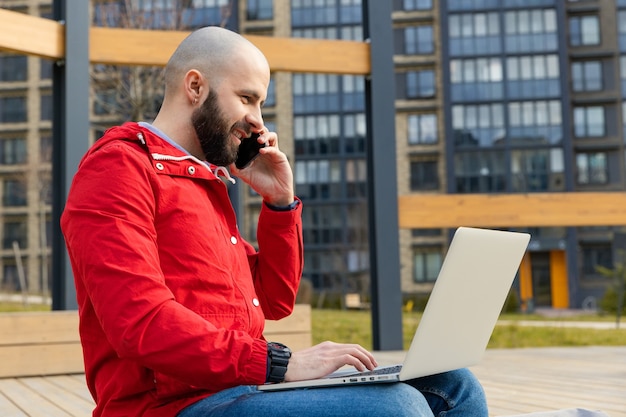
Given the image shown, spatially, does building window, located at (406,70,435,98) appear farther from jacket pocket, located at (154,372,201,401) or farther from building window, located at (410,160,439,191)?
jacket pocket, located at (154,372,201,401)

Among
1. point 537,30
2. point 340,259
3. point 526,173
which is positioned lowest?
point 340,259

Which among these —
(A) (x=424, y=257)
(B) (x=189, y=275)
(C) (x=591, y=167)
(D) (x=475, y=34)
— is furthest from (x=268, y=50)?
(C) (x=591, y=167)

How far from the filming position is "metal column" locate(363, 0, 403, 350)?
585 cm

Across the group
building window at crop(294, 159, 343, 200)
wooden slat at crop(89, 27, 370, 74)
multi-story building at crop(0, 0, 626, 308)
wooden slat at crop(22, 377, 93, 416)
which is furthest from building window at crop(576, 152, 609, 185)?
wooden slat at crop(22, 377, 93, 416)

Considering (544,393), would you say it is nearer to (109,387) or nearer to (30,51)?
(109,387)

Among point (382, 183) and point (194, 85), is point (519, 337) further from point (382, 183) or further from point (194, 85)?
point (194, 85)

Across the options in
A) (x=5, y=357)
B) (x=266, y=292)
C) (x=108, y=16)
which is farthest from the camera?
(x=108, y=16)

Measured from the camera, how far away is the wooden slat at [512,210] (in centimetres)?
602

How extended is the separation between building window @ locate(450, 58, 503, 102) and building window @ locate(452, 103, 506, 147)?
1.51ft

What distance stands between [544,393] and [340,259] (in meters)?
33.6

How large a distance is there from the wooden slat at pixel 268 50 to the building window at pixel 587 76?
3353cm

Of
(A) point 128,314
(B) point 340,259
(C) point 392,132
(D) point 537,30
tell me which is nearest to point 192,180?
(A) point 128,314

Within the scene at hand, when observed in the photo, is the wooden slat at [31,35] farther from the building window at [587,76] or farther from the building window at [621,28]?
the building window at [621,28]

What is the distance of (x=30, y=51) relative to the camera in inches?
207
